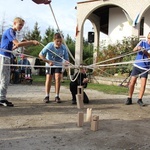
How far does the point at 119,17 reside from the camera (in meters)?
17.2

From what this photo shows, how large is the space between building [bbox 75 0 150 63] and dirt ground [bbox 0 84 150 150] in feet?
28.9

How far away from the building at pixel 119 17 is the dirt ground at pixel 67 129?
8814 millimetres

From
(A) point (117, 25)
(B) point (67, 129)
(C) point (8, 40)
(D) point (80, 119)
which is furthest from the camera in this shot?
(A) point (117, 25)

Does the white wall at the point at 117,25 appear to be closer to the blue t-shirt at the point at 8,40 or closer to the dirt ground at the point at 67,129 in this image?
the dirt ground at the point at 67,129

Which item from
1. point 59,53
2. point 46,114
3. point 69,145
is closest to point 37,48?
point 59,53

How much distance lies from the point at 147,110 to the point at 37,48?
20.3 metres

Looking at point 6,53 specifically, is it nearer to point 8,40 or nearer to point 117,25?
point 8,40

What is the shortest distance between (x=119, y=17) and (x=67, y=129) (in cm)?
1421

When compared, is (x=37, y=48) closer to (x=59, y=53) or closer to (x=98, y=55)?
(x=98, y=55)

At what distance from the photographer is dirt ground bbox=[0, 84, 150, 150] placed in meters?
3.23

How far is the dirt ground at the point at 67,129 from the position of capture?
127 inches

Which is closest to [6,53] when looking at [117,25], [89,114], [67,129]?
[89,114]

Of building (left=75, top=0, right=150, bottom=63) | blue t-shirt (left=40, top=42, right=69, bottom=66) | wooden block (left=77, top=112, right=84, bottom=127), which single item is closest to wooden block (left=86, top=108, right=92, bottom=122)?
wooden block (left=77, top=112, right=84, bottom=127)

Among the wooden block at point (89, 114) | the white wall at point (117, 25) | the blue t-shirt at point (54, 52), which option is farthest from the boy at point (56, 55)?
the white wall at point (117, 25)
